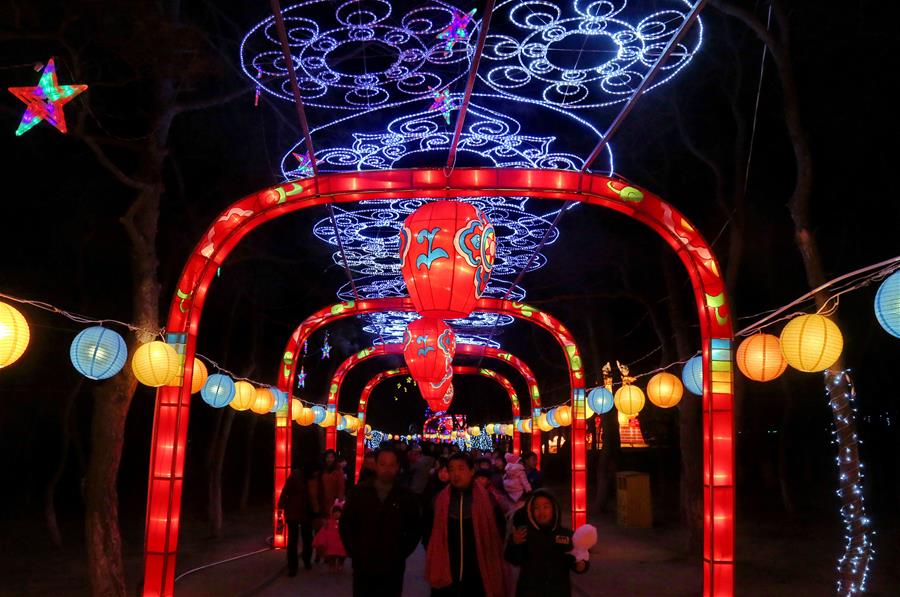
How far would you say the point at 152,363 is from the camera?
292 inches

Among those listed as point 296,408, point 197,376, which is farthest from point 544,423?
point 197,376

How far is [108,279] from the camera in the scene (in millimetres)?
15344

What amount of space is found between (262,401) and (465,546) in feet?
28.0

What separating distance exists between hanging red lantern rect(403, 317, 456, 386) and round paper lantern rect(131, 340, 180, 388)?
15.9 ft

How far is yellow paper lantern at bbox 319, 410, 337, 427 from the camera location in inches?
795

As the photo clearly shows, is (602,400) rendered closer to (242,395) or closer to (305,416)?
(242,395)

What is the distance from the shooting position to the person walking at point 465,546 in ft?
17.6

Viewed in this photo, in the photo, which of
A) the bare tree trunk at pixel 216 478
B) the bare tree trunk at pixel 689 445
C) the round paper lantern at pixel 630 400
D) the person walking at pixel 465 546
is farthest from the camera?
the bare tree trunk at pixel 216 478

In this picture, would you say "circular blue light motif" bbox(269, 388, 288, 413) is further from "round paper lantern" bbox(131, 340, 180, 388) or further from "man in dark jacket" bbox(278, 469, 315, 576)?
"round paper lantern" bbox(131, 340, 180, 388)

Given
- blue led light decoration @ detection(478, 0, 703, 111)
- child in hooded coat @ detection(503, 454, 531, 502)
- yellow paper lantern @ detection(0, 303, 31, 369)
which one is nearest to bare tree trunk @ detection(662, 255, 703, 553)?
child in hooded coat @ detection(503, 454, 531, 502)

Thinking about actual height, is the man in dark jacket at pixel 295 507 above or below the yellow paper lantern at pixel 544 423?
below

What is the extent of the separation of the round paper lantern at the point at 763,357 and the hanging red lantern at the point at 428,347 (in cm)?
542

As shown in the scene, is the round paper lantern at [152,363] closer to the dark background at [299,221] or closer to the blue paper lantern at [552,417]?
the dark background at [299,221]

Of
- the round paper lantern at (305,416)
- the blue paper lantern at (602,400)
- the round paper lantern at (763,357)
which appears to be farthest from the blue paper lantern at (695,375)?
the round paper lantern at (305,416)
